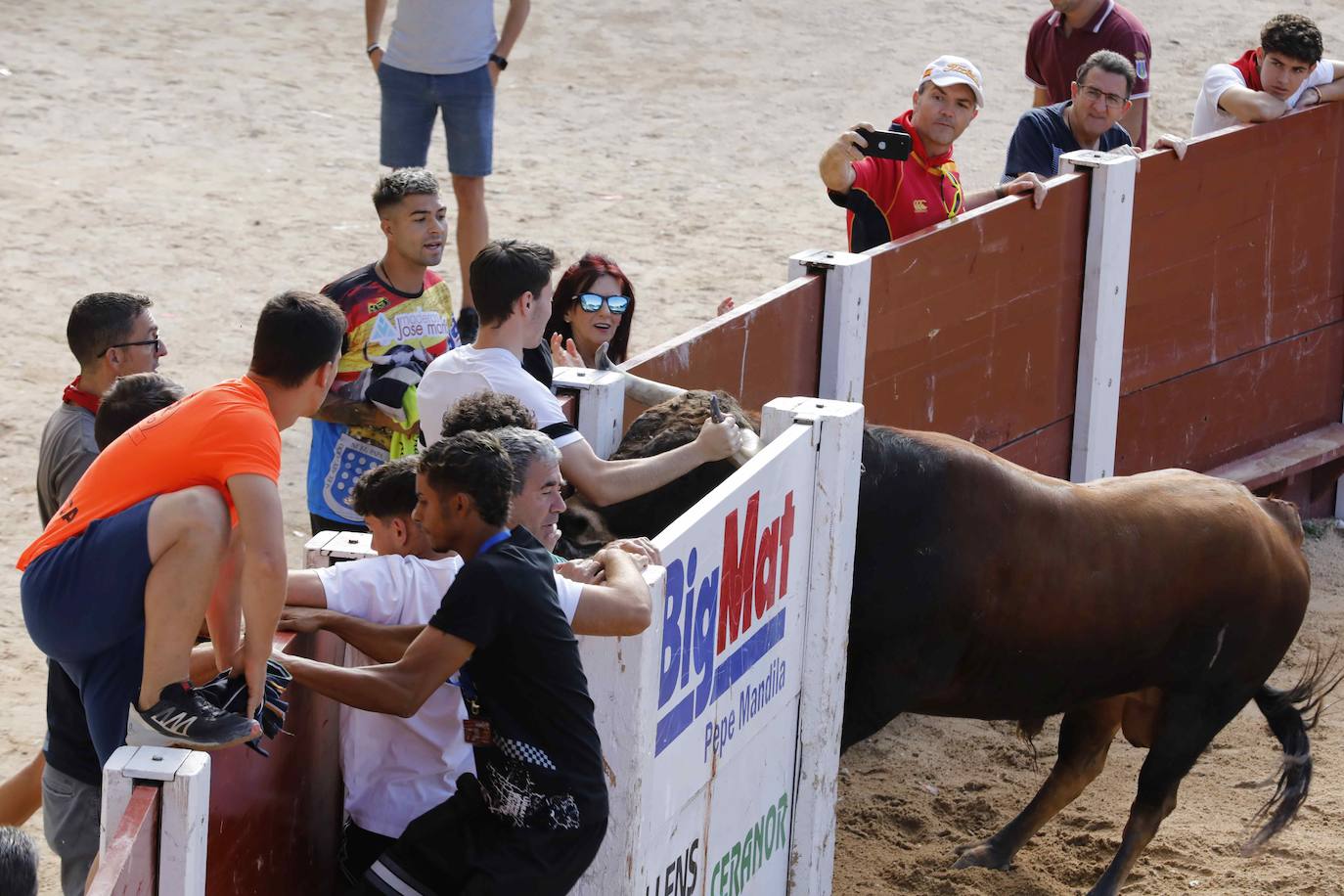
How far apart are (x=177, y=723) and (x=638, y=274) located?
712 centimetres

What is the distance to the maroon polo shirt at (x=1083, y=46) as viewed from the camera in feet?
25.4

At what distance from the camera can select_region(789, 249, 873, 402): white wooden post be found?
570cm

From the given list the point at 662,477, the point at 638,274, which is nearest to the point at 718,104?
the point at 638,274

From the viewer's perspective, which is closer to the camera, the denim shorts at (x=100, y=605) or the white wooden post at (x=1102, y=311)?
the denim shorts at (x=100, y=605)

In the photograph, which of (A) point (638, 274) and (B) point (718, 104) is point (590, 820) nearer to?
(A) point (638, 274)

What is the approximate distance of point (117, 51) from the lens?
13.3 metres

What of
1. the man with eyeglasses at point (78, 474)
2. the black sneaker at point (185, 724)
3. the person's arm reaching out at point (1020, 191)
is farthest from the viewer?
the person's arm reaching out at point (1020, 191)

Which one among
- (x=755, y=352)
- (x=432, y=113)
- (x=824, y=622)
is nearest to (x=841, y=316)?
(x=755, y=352)

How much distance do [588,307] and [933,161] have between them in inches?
72.4

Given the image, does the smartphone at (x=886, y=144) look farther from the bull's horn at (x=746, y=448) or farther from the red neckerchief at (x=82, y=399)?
the red neckerchief at (x=82, y=399)

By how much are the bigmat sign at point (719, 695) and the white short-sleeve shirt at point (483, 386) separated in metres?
0.43

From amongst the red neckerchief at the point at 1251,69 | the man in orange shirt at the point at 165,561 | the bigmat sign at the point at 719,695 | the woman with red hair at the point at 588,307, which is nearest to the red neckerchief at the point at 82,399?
the man in orange shirt at the point at 165,561

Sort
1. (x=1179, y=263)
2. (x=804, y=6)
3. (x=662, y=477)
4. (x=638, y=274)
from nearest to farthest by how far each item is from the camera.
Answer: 1. (x=662, y=477)
2. (x=1179, y=263)
3. (x=638, y=274)
4. (x=804, y=6)

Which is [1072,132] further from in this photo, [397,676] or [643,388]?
[397,676]
